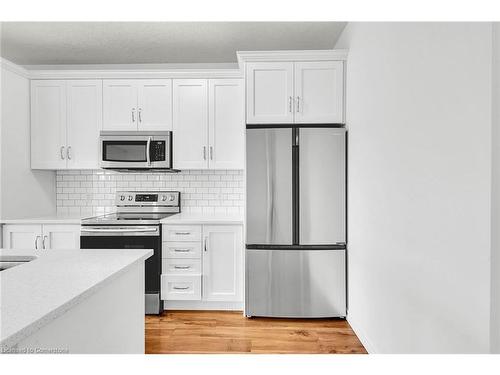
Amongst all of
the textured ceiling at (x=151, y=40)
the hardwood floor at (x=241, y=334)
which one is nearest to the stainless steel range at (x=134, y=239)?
the hardwood floor at (x=241, y=334)

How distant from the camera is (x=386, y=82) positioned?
2225 millimetres

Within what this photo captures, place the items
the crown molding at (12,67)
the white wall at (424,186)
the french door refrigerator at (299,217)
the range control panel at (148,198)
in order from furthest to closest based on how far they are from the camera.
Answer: the range control panel at (148,198) < the crown molding at (12,67) < the french door refrigerator at (299,217) < the white wall at (424,186)

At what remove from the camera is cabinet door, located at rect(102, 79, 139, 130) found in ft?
12.2

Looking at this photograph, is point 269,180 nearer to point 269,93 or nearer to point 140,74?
point 269,93

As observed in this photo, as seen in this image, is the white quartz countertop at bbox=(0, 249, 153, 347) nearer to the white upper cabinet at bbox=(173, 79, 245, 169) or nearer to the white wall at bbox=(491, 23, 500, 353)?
the white wall at bbox=(491, 23, 500, 353)

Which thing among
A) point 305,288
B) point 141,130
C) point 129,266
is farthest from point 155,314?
point 129,266

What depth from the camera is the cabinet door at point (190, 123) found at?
3729 mm

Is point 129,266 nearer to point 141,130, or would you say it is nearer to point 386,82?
point 386,82

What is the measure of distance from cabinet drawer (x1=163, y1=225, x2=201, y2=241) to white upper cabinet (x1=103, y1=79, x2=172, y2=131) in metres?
1.01

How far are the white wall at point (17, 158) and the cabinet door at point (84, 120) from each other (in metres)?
0.40

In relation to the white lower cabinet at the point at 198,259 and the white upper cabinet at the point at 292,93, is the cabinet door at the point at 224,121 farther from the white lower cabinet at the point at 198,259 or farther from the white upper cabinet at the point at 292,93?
the white lower cabinet at the point at 198,259

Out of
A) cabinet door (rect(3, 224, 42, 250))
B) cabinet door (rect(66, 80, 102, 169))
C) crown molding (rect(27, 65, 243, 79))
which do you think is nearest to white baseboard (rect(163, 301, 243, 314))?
cabinet door (rect(3, 224, 42, 250))

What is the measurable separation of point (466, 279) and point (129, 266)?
4.19 ft

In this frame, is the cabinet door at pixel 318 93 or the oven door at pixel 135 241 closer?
the cabinet door at pixel 318 93
